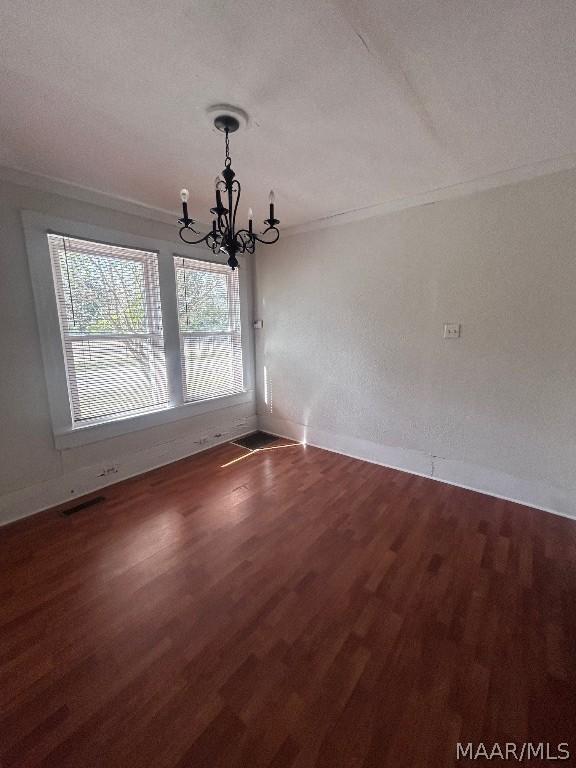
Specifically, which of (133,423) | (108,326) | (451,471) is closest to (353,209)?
(108,326)

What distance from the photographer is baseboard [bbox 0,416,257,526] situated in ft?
7.47

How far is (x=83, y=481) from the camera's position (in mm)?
2611

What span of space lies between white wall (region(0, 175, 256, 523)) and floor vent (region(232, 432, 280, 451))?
136 centimetres

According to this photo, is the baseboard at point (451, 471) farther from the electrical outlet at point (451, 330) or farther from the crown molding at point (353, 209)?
the crown molding at point (353, 209)

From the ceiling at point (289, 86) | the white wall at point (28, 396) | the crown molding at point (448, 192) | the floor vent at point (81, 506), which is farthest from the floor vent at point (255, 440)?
the ceiling at point (289, 86)

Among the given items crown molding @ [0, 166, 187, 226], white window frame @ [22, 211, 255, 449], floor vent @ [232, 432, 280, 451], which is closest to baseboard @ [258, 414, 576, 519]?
floor vent @ [232, 432, 280, 451]

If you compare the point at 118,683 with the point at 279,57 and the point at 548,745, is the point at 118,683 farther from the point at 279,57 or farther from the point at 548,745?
the point at 279,57

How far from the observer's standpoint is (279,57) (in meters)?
1.23

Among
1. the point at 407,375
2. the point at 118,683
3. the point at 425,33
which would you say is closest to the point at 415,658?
the point at 118,683

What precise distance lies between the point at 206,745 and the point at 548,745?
3.80 ft

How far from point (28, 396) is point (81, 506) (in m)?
0.95

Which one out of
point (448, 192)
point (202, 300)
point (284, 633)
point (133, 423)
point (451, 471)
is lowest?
point (284, 633)

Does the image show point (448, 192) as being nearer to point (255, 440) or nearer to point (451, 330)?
point (451, 330)

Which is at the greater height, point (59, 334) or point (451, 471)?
point (59, 334)
